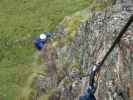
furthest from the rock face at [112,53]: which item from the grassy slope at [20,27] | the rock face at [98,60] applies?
the grassy slope at [20,27]

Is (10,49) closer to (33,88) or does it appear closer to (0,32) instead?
(0,32)

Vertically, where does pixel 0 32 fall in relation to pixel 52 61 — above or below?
below

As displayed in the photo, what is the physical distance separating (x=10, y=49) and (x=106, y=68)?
1412cm

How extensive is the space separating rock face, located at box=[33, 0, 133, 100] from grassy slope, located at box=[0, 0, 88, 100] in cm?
643

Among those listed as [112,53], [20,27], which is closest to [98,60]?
[112,53]

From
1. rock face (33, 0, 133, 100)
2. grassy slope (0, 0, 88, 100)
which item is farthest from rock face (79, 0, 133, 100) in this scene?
grassy slope (0, 0, 88, 100)

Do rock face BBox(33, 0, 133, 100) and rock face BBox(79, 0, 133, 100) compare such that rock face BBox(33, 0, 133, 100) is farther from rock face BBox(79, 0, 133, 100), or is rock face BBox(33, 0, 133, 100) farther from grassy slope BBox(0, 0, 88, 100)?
grassy slope BBox(0, 0, 88, 100)

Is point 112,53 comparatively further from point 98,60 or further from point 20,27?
point 20,27

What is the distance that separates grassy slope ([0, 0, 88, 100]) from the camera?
19.2 meters

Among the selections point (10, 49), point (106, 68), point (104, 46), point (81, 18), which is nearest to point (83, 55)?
point (104, 46)

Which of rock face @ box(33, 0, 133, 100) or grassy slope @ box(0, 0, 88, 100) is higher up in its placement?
rock face @ box(33, 0, 133, 100)

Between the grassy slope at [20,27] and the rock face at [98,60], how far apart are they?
6435mm

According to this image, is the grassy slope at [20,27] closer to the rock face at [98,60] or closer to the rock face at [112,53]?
the rock face at [98,60]

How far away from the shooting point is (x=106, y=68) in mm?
8547
